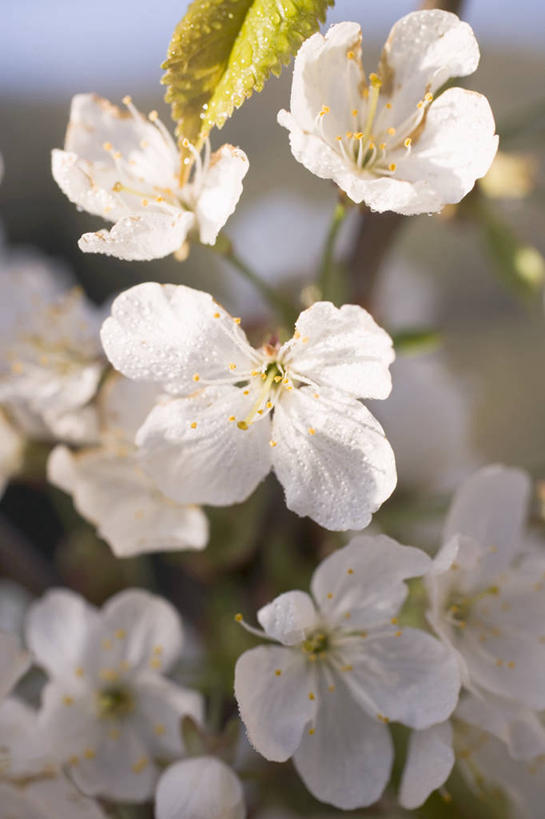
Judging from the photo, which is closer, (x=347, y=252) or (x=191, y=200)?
(x=191, y=200)

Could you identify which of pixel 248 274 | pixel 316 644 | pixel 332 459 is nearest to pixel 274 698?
pixel 316 644

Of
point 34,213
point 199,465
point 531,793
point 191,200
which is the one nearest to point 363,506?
point 199,465

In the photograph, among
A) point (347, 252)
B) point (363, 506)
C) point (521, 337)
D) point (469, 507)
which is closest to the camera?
point (363, 506)

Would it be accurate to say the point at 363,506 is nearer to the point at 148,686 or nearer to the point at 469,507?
the point at 469,507

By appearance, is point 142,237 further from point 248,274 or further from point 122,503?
point 122,503

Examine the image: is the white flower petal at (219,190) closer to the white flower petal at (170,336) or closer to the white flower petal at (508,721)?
the white flower petal at (170,336)

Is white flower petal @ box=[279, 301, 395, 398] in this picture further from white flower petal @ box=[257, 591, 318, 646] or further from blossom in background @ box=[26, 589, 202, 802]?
blossom in background @ box=[26, 589, 202, 802]

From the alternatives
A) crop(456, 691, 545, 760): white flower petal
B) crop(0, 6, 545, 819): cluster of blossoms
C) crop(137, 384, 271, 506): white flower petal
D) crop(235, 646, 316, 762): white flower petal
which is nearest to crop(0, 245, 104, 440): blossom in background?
crop(0, 6, 545, 819): cluster of blossoms
